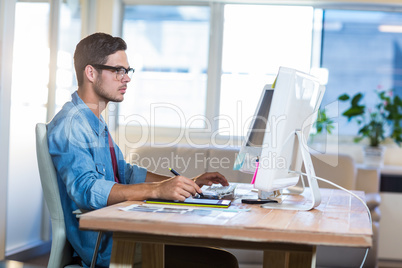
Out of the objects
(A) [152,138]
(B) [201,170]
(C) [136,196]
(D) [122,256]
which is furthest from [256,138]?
(A) [152,138]

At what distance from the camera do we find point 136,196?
1508mm

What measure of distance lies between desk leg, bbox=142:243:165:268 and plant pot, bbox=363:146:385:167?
8.96ft

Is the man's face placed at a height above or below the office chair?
above

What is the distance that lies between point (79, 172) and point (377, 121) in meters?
3.18

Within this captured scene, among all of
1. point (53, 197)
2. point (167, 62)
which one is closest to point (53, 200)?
point (53, 197)

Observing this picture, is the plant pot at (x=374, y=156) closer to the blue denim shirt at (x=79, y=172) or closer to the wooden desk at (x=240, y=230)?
the wooden desk at (x=240, y=230)

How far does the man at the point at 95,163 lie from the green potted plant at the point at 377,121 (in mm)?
2380

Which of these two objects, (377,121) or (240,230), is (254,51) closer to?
(377,121)

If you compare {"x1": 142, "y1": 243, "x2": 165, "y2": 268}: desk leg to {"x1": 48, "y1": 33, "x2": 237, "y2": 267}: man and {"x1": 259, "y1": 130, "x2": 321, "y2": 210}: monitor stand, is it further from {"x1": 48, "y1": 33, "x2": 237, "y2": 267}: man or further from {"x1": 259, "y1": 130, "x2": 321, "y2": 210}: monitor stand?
{"x1": 259, "y1": 130, "x2": 321, "y2": 210}: monitor stand

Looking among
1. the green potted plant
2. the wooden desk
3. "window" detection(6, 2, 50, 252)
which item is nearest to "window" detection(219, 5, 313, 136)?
the green potted plant

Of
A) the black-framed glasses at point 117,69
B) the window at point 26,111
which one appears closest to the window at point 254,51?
the window at point 26,111

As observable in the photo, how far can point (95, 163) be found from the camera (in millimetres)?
1649

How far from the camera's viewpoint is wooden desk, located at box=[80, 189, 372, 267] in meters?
1.10

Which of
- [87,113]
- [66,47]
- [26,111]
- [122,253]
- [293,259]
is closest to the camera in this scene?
[122,253]
